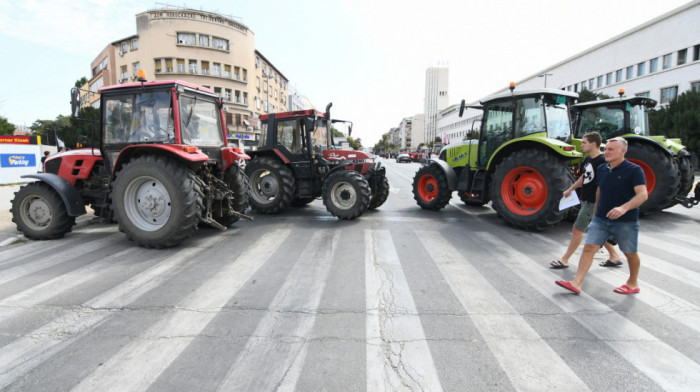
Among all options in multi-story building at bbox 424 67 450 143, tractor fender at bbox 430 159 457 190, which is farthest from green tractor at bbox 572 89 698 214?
multi-story building at bbox 424 67 450 143

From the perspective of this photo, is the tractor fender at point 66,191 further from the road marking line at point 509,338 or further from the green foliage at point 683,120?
the green foliage at point 683,120

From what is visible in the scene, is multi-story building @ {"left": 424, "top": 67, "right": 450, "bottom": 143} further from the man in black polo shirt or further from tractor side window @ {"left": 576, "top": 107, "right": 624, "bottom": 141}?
the man in black polo shirt

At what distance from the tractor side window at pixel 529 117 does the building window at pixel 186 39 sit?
4126cm

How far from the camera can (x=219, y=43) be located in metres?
40.8

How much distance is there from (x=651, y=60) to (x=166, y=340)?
165 feet

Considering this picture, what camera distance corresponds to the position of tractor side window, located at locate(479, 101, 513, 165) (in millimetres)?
7629

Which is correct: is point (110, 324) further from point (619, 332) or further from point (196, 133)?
point (619, 332)

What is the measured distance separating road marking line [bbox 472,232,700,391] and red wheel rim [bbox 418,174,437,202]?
4.90 meters

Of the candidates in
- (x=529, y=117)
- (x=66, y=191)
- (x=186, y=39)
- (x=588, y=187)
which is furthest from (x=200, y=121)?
(x=186, y=39)

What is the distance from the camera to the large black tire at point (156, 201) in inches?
209

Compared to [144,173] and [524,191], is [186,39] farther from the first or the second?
[524,191]

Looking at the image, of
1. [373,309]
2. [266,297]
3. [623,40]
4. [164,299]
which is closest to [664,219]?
[373,309]

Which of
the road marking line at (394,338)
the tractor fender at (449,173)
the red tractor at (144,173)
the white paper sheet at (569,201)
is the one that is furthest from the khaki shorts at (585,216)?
the red tractor at (144,173)

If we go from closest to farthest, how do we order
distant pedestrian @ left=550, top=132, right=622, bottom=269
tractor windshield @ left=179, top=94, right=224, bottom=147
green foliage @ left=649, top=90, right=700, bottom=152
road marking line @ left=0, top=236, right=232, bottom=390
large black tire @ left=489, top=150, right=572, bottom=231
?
1. road marking line @ left=0, top=236, right=232, bottom=390
2. distant pedestrian @ left=550, top=132, right=622, bottom=269
3. tractor windshield @ left=179, top=94, right=224, bottom=147
4. large black tire @ left=489, top=150, right=572, bottom=231
5. green foliage @ left=649, top=90, right=700, bottom=152
